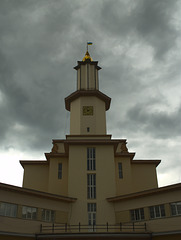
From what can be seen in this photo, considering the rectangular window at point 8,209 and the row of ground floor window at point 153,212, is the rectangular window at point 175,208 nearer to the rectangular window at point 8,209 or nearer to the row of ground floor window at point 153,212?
the row of ground floor window at point 153,212

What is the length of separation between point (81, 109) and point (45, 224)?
18.6m

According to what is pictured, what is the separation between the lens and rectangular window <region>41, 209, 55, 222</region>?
93.6 feet

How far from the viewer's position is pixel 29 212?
27281 millimetres

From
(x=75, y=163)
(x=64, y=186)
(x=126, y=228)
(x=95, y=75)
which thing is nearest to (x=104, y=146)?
(x=75, y=163)

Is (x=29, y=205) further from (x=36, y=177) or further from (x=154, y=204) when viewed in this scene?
(x=154, y=204)

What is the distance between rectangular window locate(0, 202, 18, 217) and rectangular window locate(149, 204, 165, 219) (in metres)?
14.4

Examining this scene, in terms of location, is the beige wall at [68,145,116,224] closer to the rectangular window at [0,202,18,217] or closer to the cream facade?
the cream facade

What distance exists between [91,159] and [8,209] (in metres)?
13.0

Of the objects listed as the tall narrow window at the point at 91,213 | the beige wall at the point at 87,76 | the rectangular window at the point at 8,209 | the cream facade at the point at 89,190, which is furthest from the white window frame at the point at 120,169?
the rectangular window at the point at 8,209

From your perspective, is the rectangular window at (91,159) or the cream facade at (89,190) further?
the rectangular window at (91,159)

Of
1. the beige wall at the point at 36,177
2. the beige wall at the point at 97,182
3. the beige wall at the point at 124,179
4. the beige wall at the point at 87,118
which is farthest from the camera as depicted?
the beige wall at the point at 87,118

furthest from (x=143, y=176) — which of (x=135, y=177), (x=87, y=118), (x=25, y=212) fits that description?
(x=25, y=212)

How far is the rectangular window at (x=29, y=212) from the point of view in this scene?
26.8 meters

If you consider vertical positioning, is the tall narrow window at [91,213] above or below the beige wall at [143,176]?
below
